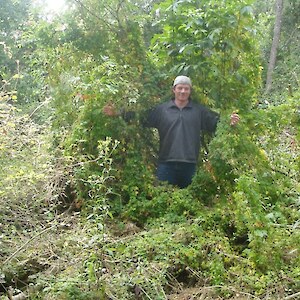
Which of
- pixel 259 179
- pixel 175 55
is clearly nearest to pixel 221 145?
pixel 259 179

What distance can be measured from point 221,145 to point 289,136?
3.39ft

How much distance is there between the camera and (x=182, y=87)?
5258mm

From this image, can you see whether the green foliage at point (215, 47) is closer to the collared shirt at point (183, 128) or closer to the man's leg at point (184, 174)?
the collared shirt at point (183, 128)

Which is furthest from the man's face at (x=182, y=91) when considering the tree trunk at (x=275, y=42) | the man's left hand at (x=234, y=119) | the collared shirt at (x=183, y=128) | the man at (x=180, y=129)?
the tree trunk at (x=275, y=42)

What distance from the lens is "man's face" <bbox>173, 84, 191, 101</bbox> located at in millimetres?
5254

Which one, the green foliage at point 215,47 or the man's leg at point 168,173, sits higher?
the green foliage at point 215,47

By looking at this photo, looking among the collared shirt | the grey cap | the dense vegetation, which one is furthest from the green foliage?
the collared shirt

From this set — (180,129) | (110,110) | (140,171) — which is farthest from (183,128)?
(110,110)

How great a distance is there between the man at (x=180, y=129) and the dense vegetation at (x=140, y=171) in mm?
174

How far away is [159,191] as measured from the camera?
501 cm

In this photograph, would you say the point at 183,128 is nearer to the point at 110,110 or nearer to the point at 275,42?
the point at 110,110

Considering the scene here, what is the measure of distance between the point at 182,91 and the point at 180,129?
43cm

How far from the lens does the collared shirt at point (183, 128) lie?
5281mm

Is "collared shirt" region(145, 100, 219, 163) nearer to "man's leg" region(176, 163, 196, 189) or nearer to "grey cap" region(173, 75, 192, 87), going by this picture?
"man's leg" region(176, 163, 196, 189)
